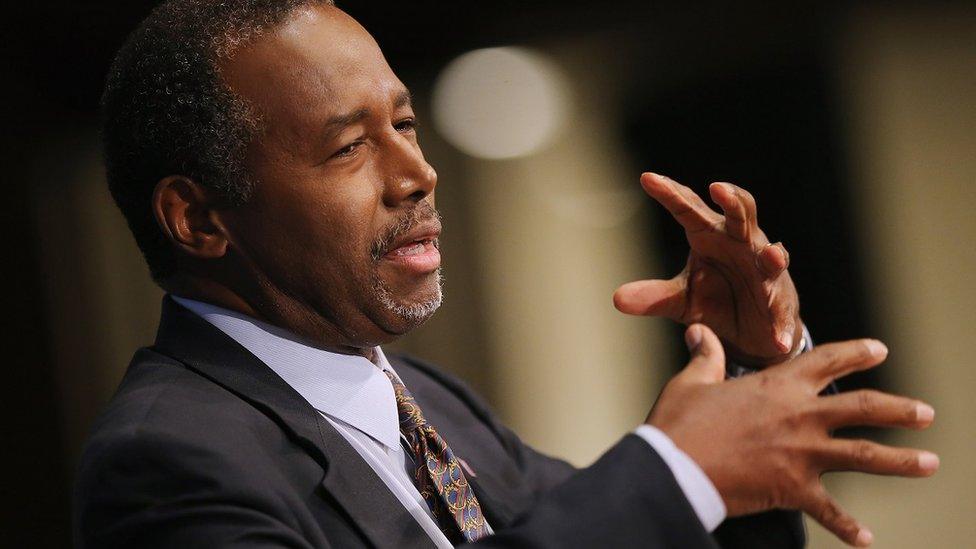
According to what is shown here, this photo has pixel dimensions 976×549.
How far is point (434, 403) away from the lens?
5.28ft

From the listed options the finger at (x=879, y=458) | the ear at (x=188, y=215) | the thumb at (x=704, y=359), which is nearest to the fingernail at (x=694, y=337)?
the thumb at (x=704, y=359)

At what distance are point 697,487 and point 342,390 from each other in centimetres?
52

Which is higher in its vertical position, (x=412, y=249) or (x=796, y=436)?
(x=412, y=249)

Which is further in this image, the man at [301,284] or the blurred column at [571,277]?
the blurred column at [571,277]

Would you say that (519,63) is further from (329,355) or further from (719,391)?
(719,391)

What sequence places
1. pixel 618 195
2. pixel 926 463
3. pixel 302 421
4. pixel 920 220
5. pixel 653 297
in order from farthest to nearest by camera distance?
pixel 618 195 → pixel 920 220 → pixel 653 297 → pixel 302 421 → pixel 926 463

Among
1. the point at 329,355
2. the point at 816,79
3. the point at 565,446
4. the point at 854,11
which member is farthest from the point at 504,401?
the point at 329,355

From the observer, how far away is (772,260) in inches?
48.2

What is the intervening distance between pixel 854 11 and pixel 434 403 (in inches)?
98.0

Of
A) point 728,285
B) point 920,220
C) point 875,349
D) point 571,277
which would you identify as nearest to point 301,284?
point 728,285

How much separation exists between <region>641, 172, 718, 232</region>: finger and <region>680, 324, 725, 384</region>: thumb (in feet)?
0.71

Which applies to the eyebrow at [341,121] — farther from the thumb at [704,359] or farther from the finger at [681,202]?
the thumb at [704,359]

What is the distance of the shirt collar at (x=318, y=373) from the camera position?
1285 mm

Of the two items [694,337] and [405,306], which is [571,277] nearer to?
[405,306]
